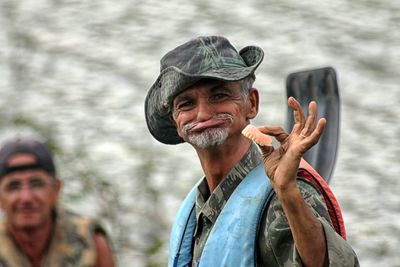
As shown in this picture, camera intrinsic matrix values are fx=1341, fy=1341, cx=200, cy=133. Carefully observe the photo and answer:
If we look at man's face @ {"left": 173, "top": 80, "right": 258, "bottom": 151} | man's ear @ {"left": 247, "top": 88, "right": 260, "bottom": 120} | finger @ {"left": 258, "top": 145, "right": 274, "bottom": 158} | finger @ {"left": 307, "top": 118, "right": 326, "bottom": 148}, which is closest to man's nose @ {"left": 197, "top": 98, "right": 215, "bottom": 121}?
man's face @ {"left": 173, "top": 80, "right": 258, "bottom": 151}

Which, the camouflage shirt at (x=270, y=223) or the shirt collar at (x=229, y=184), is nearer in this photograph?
the camouflage shirt at (x=270, y=223)

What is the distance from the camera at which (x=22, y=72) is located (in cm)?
829

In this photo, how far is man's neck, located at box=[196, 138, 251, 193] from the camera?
12.2ft

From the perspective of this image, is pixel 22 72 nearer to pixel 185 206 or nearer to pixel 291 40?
pixel 291 40

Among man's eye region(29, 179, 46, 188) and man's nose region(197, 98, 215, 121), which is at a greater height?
man's nose region(197, 98, 215, 121)

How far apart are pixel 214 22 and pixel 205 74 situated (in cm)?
523

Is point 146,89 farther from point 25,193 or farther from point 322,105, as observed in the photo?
point 25,193

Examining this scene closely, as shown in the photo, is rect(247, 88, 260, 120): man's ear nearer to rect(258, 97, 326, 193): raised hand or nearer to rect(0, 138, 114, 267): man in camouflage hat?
rect(258, 97, 326, 193): raised hand

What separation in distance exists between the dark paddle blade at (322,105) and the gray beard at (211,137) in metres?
1.89

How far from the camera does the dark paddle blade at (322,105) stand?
562 centimetres

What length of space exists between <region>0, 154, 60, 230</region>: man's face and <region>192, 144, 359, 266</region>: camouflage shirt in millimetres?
497

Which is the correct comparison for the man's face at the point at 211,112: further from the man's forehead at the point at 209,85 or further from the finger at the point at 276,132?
the finger at the point at 276,132

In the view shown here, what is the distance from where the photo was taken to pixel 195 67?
3672 mm

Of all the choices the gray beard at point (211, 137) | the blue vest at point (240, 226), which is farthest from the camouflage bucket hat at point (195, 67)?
the blue vest at point (240, 226)
